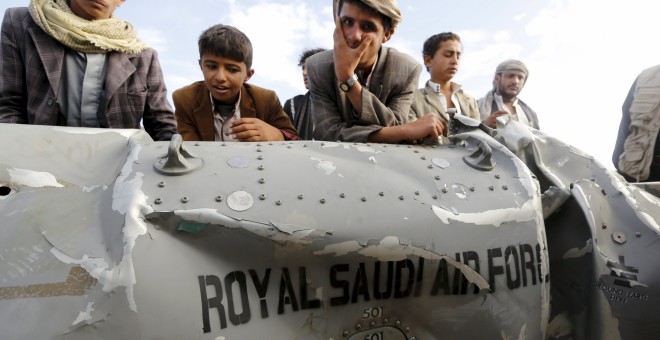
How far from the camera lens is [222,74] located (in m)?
2.22

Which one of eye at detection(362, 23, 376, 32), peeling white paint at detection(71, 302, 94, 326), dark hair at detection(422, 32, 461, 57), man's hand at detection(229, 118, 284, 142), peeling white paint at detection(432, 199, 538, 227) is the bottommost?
peeling white paint at detection(71, 302, 94, 326)

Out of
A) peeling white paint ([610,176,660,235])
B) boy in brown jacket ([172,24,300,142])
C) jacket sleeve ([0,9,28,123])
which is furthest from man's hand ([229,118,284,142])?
peeling white paint ([610,176,660,235])

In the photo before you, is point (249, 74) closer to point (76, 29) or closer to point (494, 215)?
point (76, 29)

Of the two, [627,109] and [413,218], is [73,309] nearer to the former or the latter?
[413,218]

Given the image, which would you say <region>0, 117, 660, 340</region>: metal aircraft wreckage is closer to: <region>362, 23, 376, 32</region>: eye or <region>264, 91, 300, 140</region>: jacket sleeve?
<region>362, 23, 376, 32</region>: eye

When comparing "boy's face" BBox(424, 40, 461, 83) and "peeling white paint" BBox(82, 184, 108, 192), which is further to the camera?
"boy's face" BBox(424, 40, 461, 83)

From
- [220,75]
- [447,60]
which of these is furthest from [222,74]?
[447,60]

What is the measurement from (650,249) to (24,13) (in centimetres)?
272

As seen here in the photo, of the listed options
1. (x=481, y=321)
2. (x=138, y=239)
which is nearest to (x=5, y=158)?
(x=138, y=239)

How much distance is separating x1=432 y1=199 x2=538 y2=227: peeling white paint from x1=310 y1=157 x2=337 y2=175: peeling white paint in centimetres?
32

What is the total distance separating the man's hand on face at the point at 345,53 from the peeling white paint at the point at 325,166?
2.22 ft

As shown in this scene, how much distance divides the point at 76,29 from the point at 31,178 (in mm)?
1092

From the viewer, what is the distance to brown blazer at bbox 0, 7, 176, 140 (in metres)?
1.96

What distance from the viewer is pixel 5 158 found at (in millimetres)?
1163
